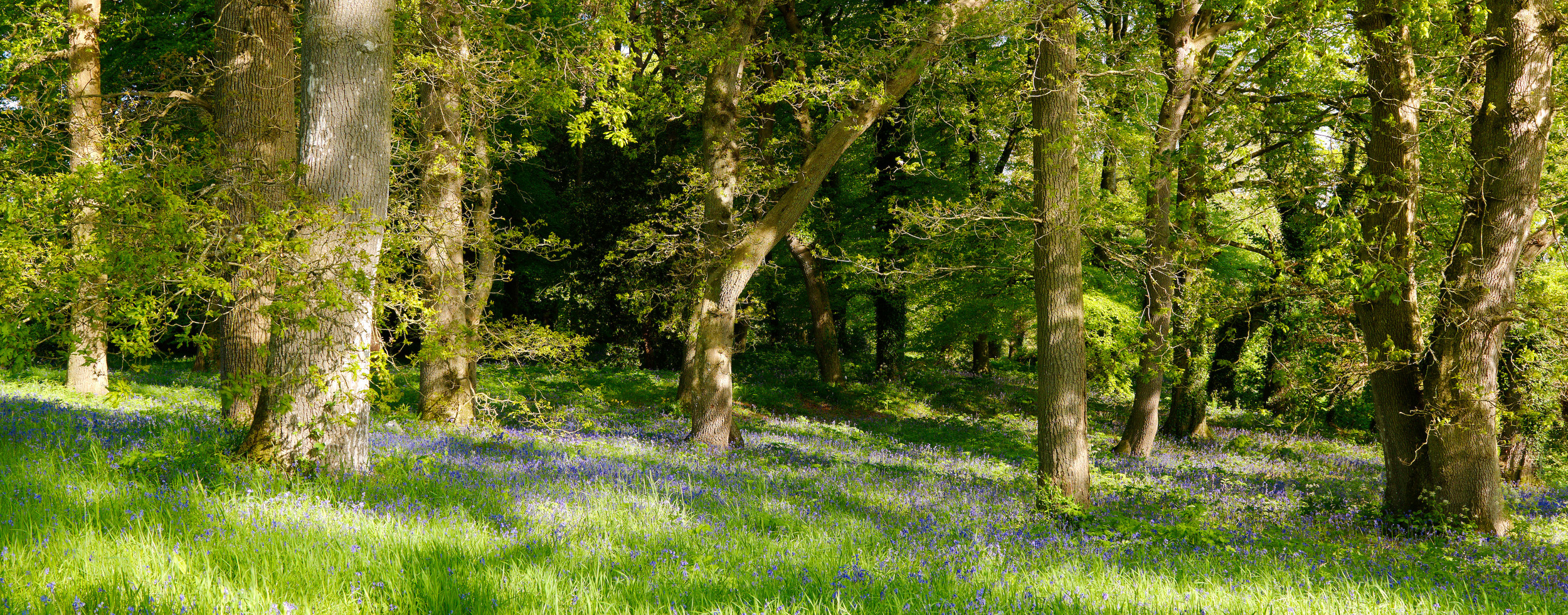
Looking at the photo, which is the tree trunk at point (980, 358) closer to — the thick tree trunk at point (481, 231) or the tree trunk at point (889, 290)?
the tree trunk at point (889, 290)

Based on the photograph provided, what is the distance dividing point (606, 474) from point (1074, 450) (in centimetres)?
467

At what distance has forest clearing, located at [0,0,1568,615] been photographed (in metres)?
4.46

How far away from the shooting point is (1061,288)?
27.1ft

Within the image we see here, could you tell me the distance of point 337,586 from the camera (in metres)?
3.63

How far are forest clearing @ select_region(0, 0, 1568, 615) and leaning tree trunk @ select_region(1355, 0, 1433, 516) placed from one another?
2.0 inches

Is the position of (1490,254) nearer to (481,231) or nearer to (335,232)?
(335,232)

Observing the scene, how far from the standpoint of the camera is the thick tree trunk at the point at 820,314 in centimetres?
2336

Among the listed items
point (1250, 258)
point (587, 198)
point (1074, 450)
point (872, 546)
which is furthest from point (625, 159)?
point (872, 546)

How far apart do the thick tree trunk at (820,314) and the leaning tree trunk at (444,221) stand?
1105 centimetres

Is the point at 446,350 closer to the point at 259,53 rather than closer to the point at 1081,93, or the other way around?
the point at 259,53

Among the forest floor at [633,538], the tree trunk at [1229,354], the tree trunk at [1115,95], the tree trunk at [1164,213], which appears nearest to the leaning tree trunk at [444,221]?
the forest floor at [633,538]

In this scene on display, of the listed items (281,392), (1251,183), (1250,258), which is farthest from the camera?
(1250,258)

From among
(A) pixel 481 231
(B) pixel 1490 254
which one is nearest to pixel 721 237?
(A) pixel 481 231

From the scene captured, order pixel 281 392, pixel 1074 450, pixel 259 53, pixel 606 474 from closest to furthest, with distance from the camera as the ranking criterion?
pixel 281 392
pixel 606 474
pixel 1074 450
pixel 259 53
